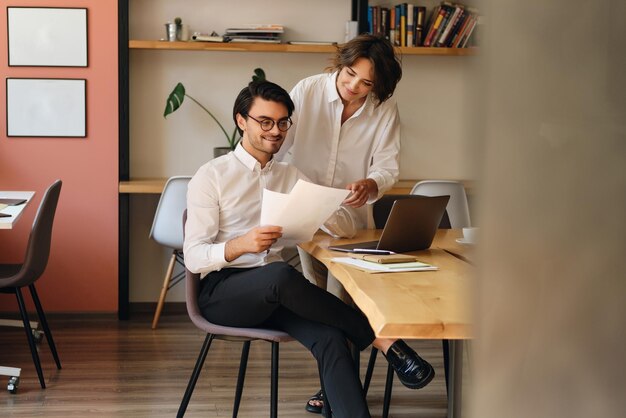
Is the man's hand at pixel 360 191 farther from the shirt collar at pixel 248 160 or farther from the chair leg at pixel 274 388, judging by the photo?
the chair leg at pixel 274 388

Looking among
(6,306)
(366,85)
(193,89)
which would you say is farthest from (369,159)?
(6,306)

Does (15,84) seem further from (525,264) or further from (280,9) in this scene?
(525,264)

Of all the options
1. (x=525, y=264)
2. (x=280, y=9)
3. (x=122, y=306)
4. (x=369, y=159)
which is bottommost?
(x=122, y=306)

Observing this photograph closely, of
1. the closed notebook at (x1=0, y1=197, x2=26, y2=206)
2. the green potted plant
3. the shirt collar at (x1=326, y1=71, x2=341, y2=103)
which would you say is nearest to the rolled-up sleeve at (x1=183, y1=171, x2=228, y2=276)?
the shirt collar at (x1=326, y1=71, x2=341, y2=103)

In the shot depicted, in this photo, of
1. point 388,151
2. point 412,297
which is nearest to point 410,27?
point 388,151

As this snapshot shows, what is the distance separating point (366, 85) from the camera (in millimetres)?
2787

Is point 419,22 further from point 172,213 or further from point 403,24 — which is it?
point 172,213

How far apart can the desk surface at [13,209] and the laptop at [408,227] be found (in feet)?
4.32

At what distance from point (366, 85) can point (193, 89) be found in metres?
2.41

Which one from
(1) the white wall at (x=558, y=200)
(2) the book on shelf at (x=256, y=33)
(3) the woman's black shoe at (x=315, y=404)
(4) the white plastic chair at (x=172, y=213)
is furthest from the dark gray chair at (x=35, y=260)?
(1) the white wall at (x=558, y=200)

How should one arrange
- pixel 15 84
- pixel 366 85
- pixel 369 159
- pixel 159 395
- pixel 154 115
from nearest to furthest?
1. pixel 366 85
2. pixel 369 159
3. pixel 159 395
4. pixel 15 84
5. pixel 154 115

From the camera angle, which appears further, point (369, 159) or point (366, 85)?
point (369, 159)

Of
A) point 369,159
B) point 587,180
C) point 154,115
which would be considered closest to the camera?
point 587,180

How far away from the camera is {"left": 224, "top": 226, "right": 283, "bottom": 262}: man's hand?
7.80 ft
